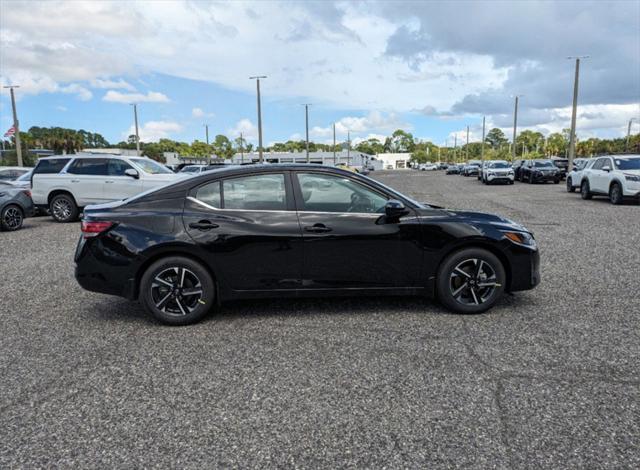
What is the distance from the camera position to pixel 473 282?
16.0ft

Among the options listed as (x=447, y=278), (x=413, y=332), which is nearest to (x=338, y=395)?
(x=413, y=332)

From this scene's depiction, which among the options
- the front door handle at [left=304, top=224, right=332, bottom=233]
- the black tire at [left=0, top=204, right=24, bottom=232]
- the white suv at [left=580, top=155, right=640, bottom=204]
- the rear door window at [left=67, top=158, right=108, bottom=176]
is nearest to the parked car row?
the white suv at [left=580, top=155, right=640, bottom=204]

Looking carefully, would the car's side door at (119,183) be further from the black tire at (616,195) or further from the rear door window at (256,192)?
the black tire at (616,195)

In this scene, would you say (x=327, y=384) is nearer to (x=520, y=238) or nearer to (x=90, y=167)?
(x=520, y=238)

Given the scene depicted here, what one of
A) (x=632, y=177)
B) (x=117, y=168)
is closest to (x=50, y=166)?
(x=117, y=168)

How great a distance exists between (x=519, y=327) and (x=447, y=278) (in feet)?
2.61

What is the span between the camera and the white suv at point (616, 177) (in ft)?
51.5

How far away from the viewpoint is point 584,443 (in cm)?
272

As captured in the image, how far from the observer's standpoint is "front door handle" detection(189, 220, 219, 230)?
464 centimetres

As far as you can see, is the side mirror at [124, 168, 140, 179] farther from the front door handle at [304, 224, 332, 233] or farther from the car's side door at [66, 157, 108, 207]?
the front door handle at [304, 224, 332, 233]

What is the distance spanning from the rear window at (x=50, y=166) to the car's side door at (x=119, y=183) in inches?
53.7

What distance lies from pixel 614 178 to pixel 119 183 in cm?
1574

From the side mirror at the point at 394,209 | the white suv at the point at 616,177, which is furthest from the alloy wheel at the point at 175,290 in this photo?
the white suv at the point at 616,177

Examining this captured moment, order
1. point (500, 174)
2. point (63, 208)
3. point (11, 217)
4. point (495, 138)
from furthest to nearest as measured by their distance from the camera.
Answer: point (495, 138) → point (500, 174) → point (63, 208) → point (11, 217)
